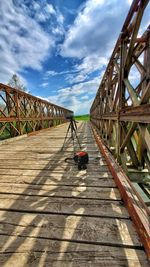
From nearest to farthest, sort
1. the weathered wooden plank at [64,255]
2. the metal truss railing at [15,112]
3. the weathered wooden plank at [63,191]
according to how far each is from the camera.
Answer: the weathered wooden plank at [64,255] < the weathered wooden plank at [63,191] < the metal truss railing at [15,112]

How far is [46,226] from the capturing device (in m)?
1.49

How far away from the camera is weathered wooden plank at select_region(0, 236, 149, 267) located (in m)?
1.10

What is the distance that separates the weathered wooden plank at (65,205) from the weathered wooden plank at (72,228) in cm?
8

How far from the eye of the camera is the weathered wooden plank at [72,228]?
1.32m

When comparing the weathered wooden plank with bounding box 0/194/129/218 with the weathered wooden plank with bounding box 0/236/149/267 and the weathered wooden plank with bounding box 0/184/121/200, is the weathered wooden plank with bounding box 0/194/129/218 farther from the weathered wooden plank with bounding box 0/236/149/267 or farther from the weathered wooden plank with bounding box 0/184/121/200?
the weathered wooden plank with bounding box 0/236/149/267

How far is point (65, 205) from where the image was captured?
182 cm

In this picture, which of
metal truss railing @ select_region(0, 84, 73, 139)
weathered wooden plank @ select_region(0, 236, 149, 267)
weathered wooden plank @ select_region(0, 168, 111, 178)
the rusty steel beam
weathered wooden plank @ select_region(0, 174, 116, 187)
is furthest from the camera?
metal truss railing @ select_region(0, 84, 73, 139)

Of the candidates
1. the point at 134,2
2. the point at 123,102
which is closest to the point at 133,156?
the point at 123,102

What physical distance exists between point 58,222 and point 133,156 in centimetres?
189

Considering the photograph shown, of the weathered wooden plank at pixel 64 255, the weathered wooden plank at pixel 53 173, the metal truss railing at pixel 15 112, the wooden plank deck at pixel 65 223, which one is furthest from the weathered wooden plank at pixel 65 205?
the metal truss railing at pixel 15 112

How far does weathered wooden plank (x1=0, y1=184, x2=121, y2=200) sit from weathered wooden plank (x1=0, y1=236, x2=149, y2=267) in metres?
0.76

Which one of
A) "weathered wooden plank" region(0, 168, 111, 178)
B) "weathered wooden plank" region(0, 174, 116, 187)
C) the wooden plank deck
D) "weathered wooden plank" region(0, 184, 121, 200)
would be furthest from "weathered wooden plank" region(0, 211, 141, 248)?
"weathered wooden plank" region(0, 168, 111, 178)

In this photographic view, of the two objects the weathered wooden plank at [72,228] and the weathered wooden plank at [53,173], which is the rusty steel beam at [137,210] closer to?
the weathered wooden plank at [72,228]

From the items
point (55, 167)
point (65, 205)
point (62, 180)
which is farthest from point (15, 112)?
point (65, 205)
